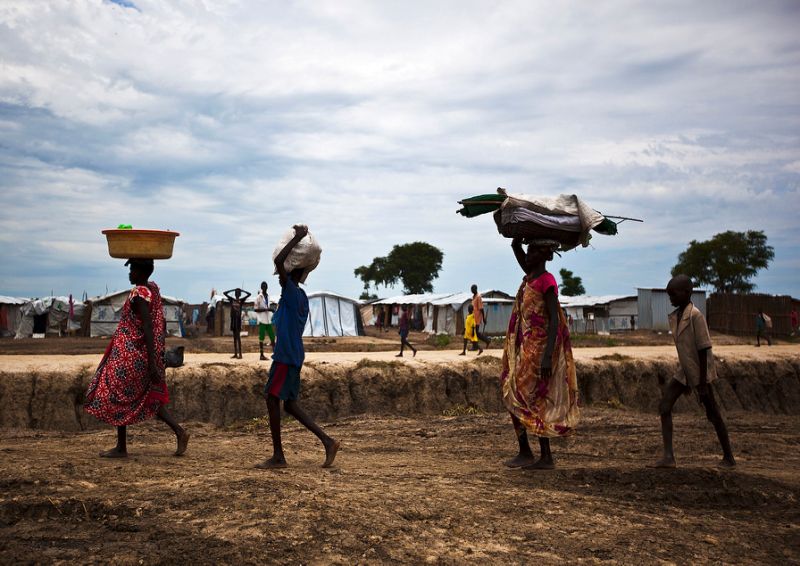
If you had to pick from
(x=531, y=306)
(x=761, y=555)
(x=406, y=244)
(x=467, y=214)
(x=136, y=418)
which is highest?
(x=406, y=244)

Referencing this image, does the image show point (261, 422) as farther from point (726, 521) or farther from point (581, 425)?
point (726, 521)

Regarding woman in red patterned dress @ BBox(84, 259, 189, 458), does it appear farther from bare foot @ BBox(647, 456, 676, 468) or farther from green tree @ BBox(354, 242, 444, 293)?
green tree @ BBox(354, 242, 444, 293)

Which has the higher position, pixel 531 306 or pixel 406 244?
pixel 406 244

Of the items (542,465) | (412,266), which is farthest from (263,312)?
(412,266)

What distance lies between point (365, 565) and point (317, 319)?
3015 cm

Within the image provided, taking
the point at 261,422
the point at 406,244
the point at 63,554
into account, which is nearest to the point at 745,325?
the point at 261,422

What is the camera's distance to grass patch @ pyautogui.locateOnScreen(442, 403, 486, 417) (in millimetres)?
10414

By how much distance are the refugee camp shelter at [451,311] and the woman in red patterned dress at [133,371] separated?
27749mm

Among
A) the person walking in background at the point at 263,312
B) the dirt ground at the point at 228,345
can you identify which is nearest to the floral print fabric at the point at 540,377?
the person walking in background at the point at 263,312

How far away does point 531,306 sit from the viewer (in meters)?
5.71

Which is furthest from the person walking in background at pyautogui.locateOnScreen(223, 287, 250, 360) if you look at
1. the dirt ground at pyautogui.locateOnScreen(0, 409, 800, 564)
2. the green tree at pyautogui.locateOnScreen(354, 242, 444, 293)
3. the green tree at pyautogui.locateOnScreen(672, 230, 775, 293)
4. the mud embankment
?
the green tree at pyautogui.locateOnScreen(354, 242, 444, 293)

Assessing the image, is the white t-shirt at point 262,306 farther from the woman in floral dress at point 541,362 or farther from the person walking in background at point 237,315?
the woman in floral dress at point 541,362

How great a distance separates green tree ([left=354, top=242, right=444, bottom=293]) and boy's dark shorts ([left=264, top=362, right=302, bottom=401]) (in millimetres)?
61533

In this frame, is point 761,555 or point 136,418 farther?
point 136,418
